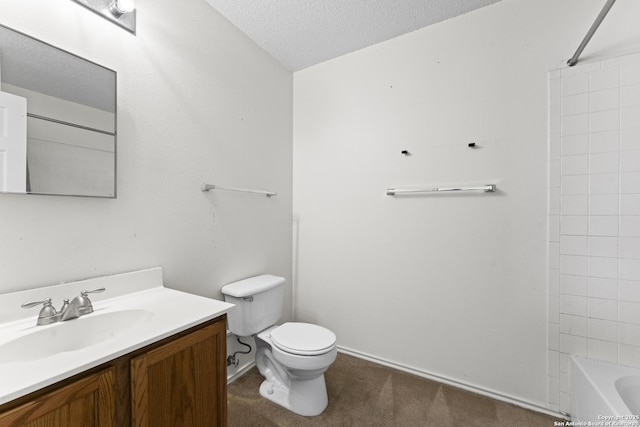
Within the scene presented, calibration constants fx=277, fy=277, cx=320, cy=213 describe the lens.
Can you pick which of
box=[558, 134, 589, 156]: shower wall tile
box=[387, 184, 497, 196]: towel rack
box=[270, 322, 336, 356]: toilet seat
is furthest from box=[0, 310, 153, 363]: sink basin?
box=[558, 134, 589, 156]: shower wall tile

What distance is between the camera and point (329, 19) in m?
1.84

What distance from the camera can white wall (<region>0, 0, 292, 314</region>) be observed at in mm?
1086

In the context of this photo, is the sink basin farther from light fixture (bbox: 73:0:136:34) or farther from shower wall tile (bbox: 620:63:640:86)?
shower wall tile (bbox: 620:63:640:86)

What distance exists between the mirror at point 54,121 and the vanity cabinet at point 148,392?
0.75 meters

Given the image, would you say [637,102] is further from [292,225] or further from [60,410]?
[60,410]

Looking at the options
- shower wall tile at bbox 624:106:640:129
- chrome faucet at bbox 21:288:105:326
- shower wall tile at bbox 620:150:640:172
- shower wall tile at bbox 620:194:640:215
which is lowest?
chrome faucet at bbox 21:288:105:326

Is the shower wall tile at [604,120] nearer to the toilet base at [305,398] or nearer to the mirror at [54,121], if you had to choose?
the toilet base at [305,398]


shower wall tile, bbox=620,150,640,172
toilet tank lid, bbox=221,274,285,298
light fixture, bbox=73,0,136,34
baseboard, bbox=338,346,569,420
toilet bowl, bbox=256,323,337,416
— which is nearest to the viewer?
light fixture, bbox=73,0,136,34

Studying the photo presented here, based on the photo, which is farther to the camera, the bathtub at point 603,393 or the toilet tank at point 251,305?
the toilet tank at point 251,305

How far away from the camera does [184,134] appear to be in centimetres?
158

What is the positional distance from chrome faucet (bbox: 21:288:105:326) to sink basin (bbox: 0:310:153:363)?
2 cm

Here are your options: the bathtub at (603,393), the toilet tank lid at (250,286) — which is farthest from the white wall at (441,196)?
the toilet tank lid at (250,286)

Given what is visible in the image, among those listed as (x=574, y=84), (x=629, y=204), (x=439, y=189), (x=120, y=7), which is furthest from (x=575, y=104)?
(x=120, y=7)

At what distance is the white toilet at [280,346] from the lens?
4.98 ft
